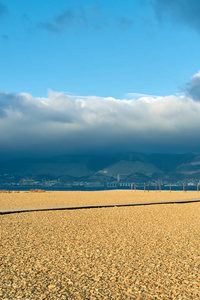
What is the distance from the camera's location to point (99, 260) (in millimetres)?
11555

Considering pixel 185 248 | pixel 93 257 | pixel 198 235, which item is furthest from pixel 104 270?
pixel 198 235

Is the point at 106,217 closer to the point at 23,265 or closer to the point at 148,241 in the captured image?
the point at 148,241

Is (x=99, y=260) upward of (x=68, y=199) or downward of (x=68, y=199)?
upward

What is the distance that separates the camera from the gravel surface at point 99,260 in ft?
27.9

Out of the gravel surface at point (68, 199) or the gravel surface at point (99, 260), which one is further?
the gravel surface at point (68, 199)

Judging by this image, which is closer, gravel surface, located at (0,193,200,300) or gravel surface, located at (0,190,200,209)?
gravel surface, located at (0,193,200,300)

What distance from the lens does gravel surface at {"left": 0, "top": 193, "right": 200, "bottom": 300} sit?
851cm

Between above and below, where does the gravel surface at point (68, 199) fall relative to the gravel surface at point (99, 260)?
below

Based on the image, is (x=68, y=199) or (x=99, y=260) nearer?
(x=99, y=260)

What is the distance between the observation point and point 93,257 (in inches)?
471

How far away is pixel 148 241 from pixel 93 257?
12.8 ft

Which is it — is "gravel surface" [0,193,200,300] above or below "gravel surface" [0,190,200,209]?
above

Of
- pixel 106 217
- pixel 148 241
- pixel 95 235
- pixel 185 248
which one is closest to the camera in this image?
pixel 185 248

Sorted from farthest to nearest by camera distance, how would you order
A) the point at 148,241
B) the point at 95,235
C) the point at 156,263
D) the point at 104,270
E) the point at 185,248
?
the point at 95,235, the point at 148,241, the point at 185,248, the point at 156,263, the point at 104,270
